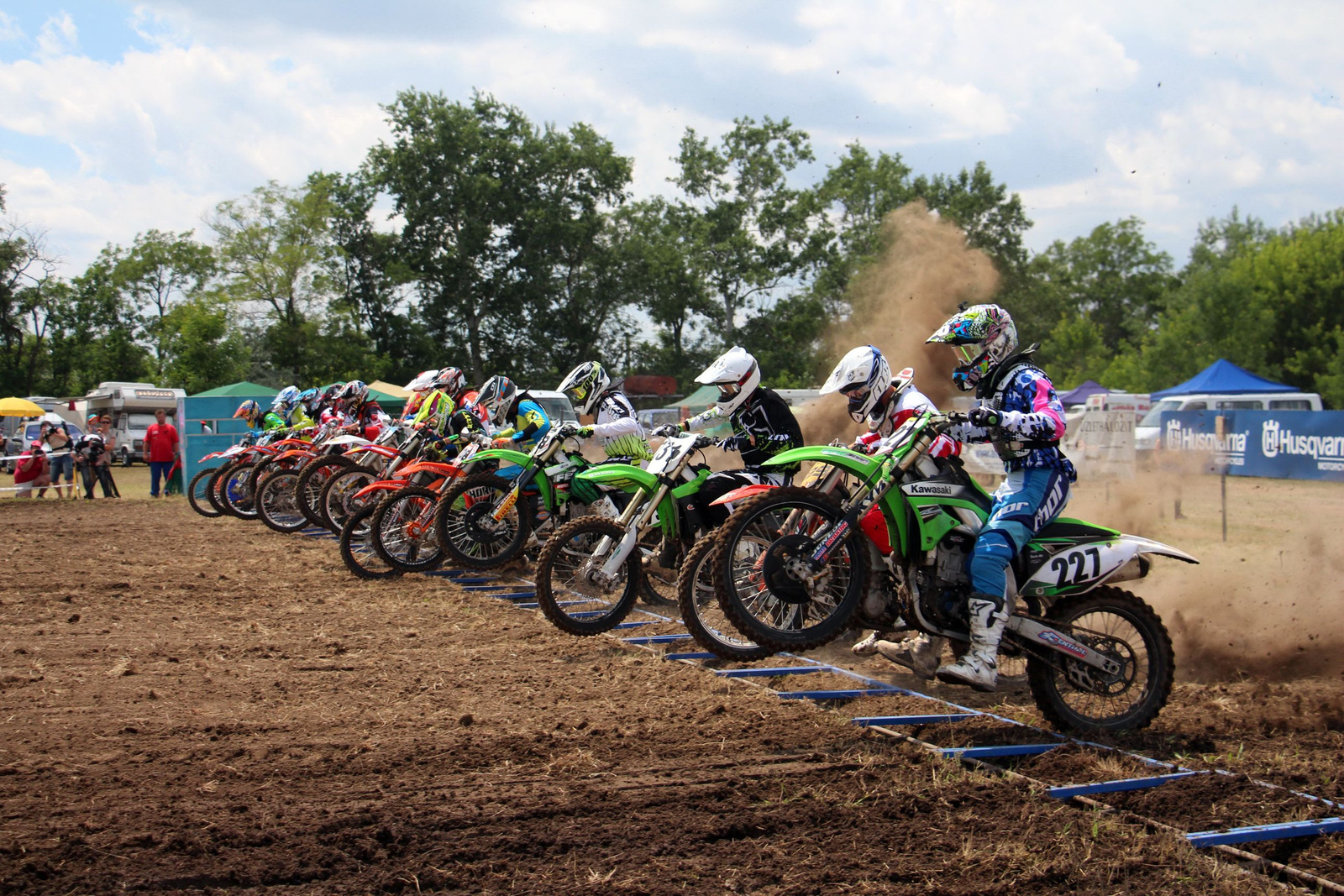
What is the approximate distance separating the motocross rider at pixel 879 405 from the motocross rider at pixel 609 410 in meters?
3.45

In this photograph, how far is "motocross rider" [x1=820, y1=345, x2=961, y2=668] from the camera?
19.5 ft

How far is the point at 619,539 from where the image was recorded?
7070 mm

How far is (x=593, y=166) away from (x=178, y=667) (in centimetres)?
5210

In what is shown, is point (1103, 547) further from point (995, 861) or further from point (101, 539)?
point (101, 539)

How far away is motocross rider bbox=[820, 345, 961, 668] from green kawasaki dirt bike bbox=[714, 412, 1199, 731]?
1.55 feet


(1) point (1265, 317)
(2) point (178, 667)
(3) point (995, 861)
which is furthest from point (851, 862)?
(1) point (1265, 317)

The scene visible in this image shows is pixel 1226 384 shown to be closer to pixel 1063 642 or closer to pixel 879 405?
pixel 879 405

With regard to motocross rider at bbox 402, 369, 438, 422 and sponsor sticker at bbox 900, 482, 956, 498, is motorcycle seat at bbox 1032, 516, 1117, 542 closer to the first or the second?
sponsor sticker at bbox 900, 482, 956, 498

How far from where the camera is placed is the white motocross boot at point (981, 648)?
Answer: 5145mm

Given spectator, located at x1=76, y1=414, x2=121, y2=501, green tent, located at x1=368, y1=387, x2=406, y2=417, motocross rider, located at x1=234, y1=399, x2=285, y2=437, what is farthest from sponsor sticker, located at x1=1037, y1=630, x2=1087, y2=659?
green tent, located at x1=368, y1=387, x2=406, y2=417

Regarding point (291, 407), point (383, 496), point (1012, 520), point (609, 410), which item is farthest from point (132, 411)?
point (1012, 520)

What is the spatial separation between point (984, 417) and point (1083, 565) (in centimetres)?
98

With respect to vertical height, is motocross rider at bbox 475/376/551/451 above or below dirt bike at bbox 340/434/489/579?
above

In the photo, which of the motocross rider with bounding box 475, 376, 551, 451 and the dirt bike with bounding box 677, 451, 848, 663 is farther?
the motocross rider with bounding box 475, 376, 551, 451
